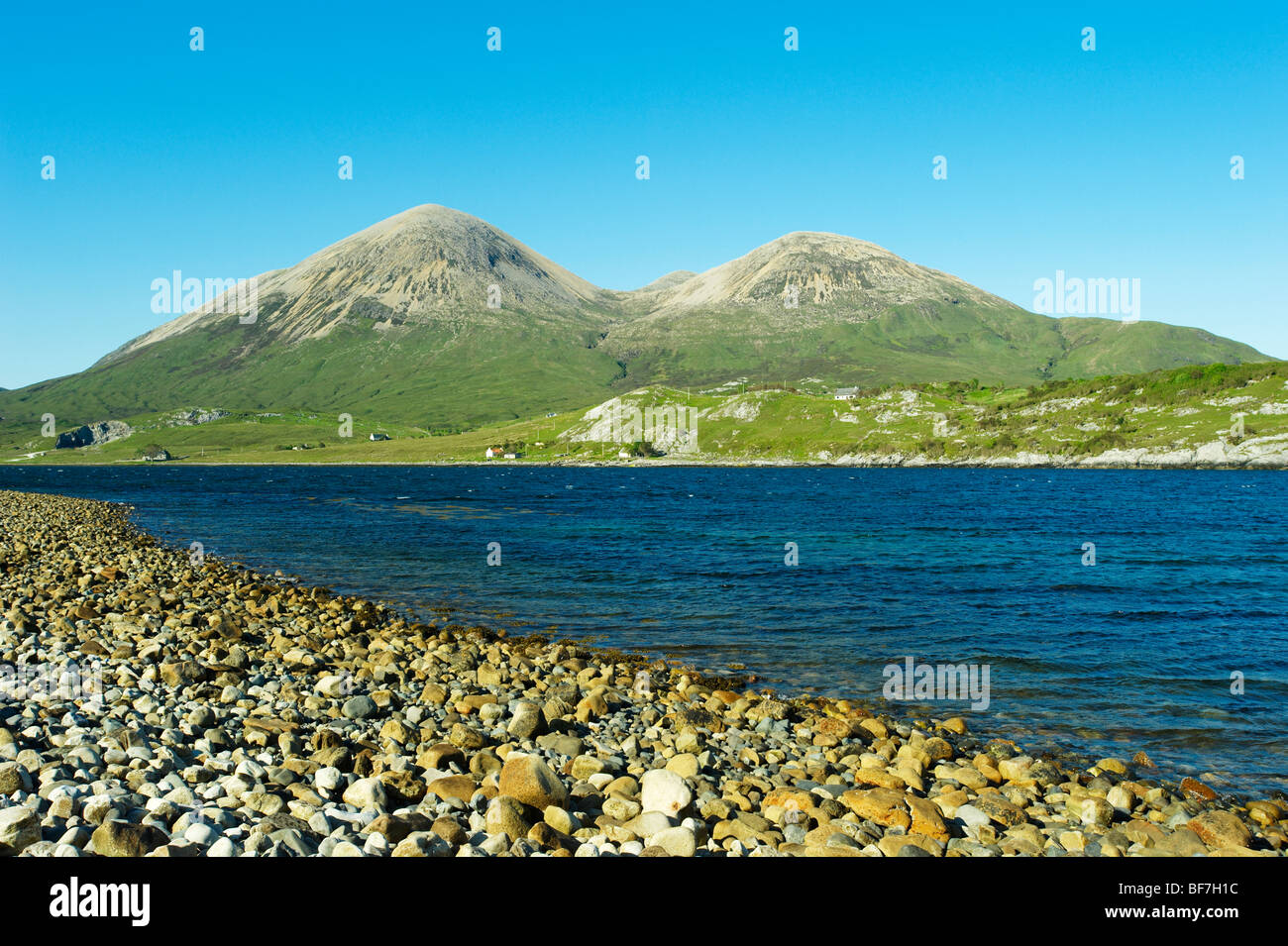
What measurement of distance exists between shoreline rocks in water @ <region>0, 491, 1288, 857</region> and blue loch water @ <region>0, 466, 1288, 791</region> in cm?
346

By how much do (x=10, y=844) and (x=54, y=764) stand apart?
127 inches

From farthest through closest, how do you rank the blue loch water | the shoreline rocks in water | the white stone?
the blue loch water, the white stone, the shoreline rocks in water

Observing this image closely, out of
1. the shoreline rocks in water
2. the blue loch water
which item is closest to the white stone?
the shoreline rocks in water

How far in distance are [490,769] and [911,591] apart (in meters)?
29.1

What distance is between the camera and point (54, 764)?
38.0ft

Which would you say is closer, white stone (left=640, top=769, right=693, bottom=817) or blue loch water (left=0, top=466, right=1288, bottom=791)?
white stone (left=640, top=769, right=693, bottom=817)

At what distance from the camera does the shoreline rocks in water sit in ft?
33.9

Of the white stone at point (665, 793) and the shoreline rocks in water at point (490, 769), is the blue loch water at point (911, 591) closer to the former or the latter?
the shoreline rocks in water at point (490, 769)

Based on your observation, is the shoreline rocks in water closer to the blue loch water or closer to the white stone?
the white stone

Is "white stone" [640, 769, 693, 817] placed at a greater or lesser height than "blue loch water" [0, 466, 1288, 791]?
greater

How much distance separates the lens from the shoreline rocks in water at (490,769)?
10.3 meters
